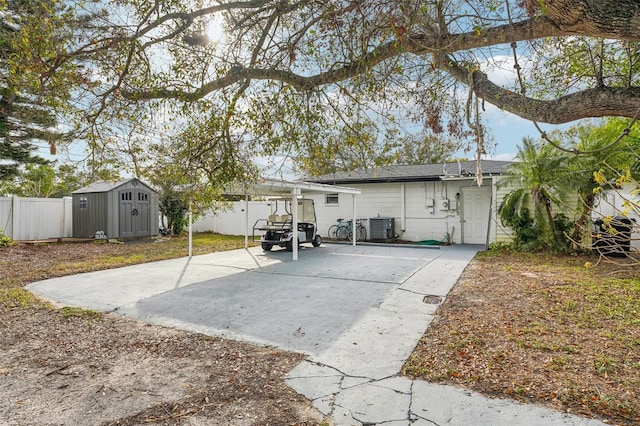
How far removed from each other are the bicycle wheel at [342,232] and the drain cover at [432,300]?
9.58 metres

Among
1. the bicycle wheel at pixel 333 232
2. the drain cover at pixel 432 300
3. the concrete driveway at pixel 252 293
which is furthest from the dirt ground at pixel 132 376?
the bicycle wheel at pixel 333 232

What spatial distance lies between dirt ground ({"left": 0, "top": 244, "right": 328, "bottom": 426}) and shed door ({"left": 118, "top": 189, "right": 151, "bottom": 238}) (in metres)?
10.5

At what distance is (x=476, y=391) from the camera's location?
2.82 meters

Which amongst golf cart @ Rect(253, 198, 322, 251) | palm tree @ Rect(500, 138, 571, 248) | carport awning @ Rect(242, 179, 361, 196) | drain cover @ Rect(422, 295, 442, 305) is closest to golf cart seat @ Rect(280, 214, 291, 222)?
golf cart @ Rect(253, 198, 322, 251)

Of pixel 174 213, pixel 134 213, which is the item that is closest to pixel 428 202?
pixel 174 213

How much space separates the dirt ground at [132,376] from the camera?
2553 millimetres

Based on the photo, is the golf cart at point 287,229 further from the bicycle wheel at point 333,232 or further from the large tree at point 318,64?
the large tree at point 318,64

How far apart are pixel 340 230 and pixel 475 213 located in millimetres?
Answer: 5364

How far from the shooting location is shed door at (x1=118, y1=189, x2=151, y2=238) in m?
14.7

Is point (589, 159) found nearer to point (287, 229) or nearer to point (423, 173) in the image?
point (423, 173)

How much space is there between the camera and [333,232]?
52.9 ft

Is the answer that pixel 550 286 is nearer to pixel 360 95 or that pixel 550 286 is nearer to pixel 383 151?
pixel 383 151

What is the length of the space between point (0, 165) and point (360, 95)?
1585 cm

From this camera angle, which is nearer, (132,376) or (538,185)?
(132,376)
